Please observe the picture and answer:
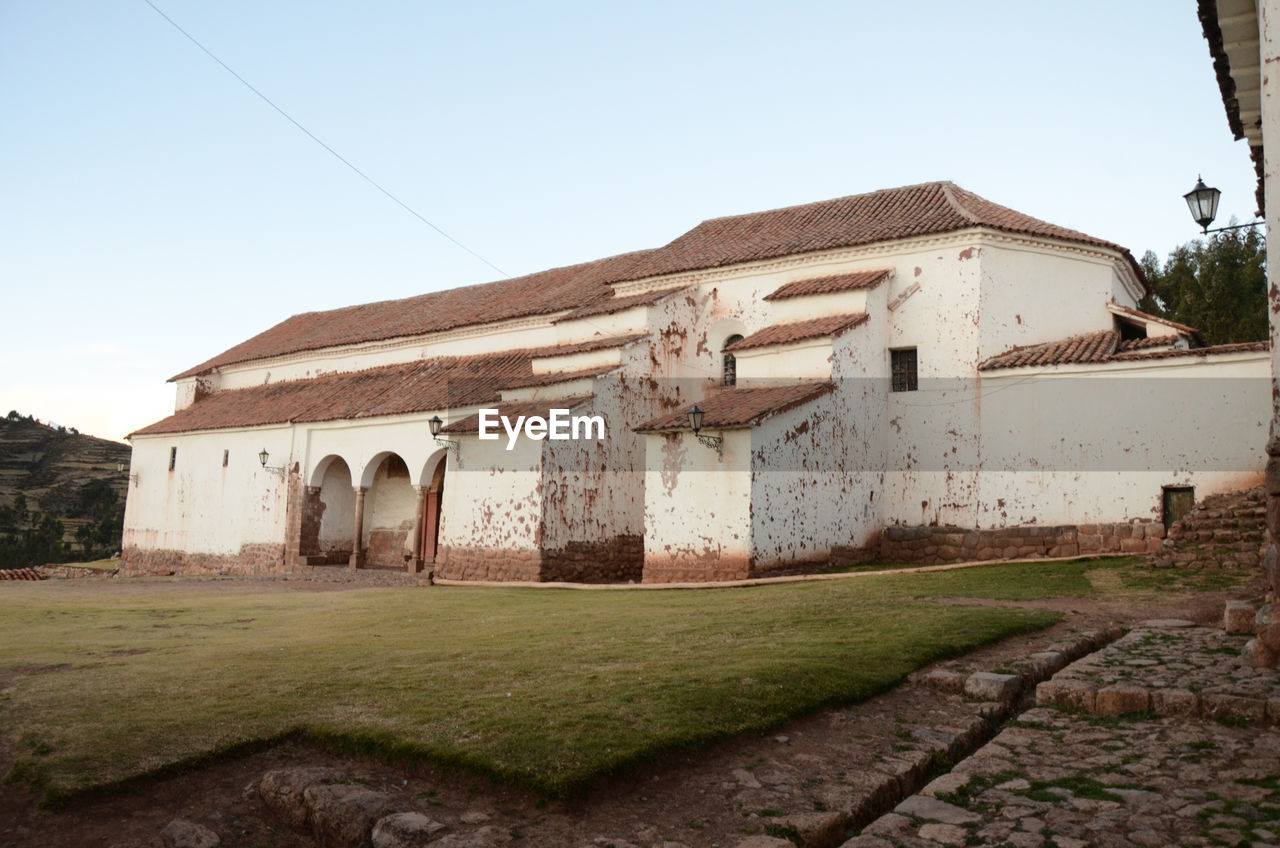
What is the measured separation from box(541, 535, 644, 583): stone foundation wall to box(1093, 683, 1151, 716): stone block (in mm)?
13132

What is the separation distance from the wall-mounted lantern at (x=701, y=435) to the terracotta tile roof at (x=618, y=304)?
4.50m

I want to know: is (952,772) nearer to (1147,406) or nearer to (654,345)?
(1147,406)

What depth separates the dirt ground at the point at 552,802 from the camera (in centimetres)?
423

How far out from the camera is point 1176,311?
106 ft

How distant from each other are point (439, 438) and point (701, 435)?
279 inches

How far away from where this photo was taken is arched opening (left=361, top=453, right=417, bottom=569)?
82.4 ft

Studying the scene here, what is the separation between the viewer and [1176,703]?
18.3 feet

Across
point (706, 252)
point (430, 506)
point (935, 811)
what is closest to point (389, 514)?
point (430, 506)

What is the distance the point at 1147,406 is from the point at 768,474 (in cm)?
696

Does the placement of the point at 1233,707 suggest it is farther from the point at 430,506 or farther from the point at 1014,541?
the point at 430,506

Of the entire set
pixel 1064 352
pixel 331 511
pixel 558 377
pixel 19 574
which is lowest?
pixel 19 574

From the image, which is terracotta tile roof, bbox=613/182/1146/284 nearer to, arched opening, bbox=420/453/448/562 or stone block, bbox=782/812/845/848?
arched opening, bbox=420/453/448/562

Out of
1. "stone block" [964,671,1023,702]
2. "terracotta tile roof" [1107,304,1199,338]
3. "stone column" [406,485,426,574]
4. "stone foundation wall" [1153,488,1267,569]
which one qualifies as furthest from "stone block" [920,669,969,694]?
"stone column" [406,485,426,574]

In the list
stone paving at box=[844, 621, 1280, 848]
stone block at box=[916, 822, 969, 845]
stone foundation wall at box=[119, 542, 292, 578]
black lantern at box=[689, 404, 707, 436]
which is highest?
black lantern at box=[689, 404, 707, 436]
